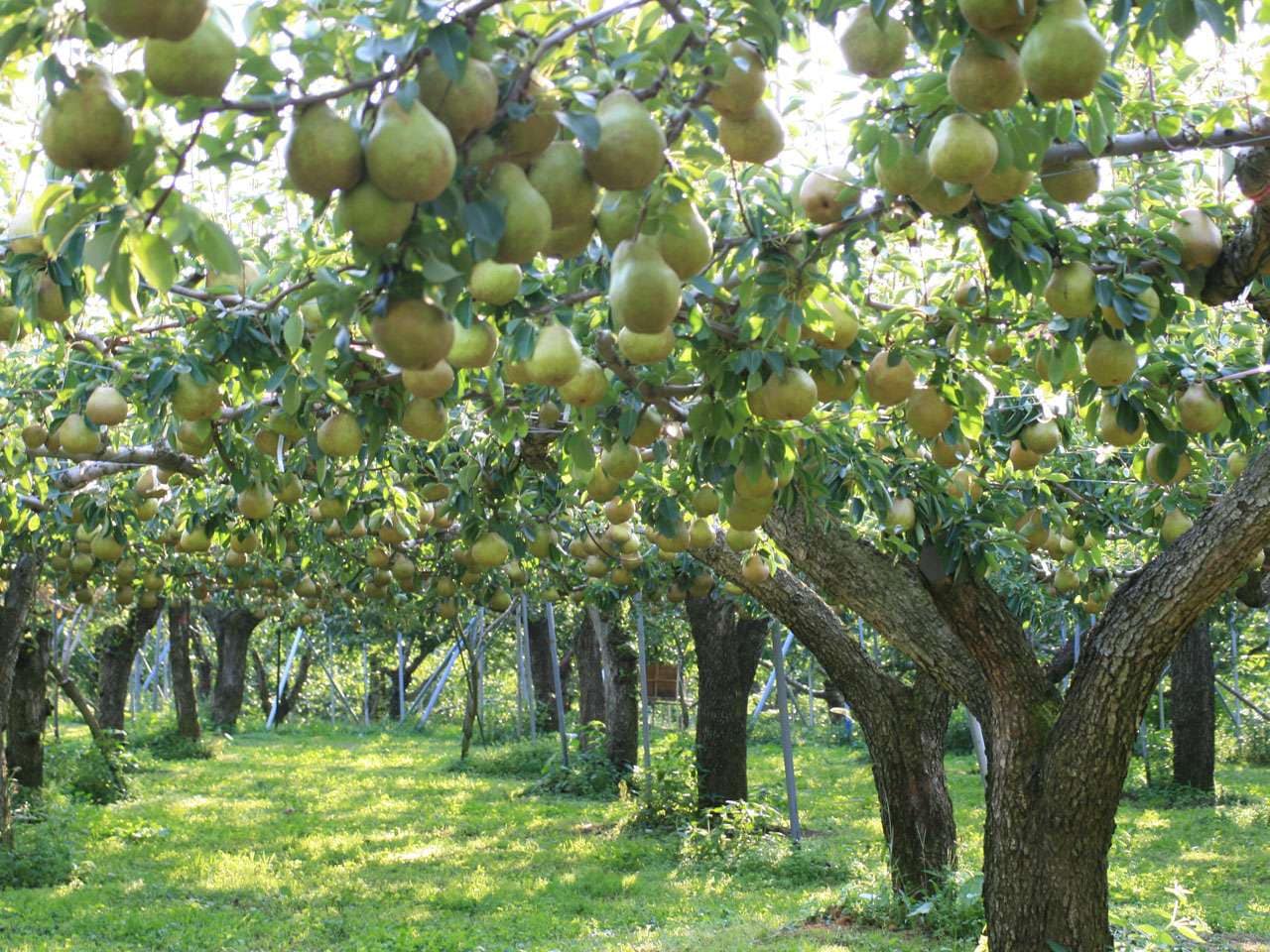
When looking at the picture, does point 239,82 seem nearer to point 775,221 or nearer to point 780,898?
point 775,221

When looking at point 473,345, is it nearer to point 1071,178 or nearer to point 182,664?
point 1071,178

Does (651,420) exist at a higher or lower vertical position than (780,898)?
higher

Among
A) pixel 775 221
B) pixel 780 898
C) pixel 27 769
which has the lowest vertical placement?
pixel 780 898

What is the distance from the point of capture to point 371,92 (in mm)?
1463

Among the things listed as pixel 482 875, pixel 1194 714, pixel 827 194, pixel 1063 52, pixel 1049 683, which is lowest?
pixel 482 875

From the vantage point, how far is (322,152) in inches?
53.6

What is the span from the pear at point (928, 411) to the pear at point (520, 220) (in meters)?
1.77

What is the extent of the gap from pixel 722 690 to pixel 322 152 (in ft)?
35.2

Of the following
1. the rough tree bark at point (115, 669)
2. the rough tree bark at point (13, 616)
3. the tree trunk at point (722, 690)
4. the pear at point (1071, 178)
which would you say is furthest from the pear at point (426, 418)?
the rough tree bark at point (115, 669)

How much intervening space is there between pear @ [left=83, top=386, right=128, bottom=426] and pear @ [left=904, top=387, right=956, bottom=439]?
2269mm

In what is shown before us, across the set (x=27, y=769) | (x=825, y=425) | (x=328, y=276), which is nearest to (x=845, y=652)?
(x=825, y=425)

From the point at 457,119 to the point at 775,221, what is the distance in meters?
1.34

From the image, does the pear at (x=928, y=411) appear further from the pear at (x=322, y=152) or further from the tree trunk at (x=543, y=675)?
the tree trunk at (x=543, y=675)

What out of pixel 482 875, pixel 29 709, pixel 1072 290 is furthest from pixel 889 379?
pixel 29 709
